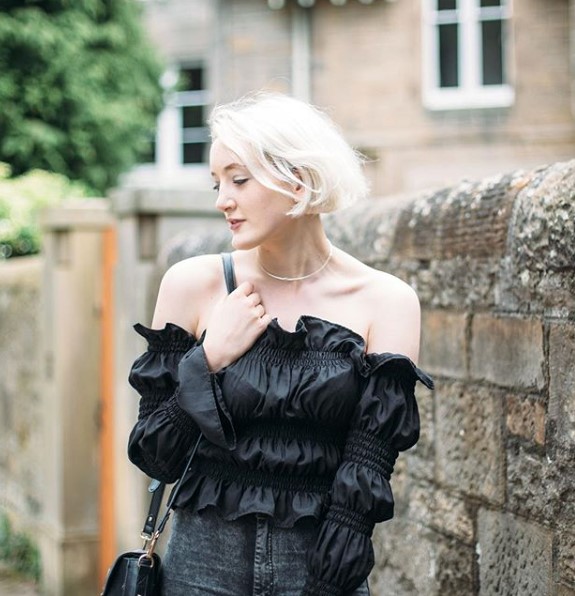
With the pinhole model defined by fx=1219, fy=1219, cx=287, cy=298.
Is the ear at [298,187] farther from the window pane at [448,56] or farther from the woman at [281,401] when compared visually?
the window pane at [448,56]

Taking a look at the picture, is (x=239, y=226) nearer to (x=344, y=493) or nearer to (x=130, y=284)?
(x=344, y=493)

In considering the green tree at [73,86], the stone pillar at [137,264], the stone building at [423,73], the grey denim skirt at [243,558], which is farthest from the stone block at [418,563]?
the green tree at [73,86]

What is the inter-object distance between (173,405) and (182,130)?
1910cm

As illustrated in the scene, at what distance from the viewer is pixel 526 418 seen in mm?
3158

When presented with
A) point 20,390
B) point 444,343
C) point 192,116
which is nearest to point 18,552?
point 20,390

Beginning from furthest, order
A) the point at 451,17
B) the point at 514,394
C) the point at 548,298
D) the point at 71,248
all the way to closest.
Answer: the point at 451,17 < the point at 71,248 < the point at 514,394 < the point at 548,298

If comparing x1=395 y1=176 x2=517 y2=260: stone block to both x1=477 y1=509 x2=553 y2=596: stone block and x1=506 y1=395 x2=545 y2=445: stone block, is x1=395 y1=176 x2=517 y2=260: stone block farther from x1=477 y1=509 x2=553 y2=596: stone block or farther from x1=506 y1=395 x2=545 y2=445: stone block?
x1=477 y1=509 x2=553 y2=596: stone block

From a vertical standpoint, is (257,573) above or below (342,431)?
below

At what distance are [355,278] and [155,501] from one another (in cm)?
69

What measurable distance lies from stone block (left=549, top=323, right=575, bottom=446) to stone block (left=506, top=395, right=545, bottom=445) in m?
0.07

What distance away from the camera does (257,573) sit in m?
2.63

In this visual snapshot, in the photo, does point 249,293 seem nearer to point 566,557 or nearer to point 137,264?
point 566,557

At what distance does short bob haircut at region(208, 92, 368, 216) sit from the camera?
2621 mm

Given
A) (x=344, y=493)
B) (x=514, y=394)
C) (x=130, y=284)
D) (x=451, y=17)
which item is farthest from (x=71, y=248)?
(x=451, y=17)
